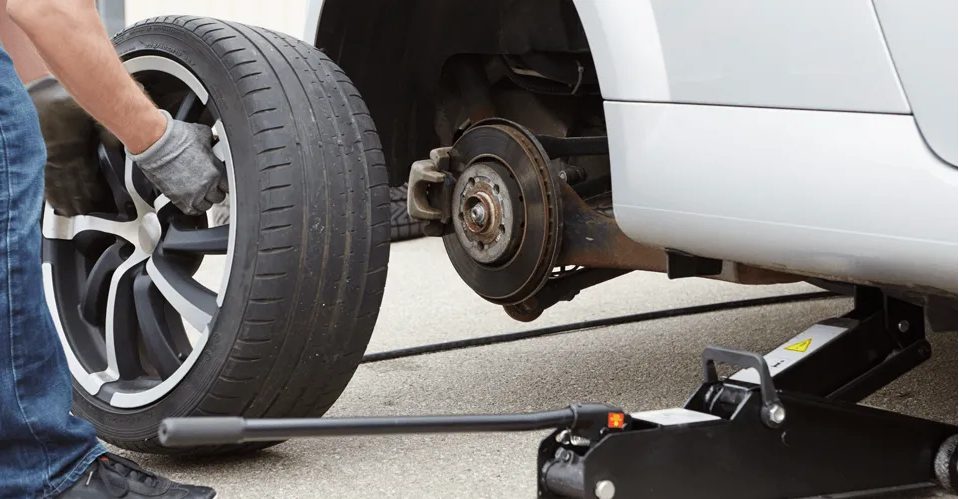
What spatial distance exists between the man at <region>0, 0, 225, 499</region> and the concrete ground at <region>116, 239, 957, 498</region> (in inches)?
10.7

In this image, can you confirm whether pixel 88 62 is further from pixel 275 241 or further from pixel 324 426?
pixel 324 426

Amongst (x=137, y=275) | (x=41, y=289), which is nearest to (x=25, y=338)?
(x=41, y=289)

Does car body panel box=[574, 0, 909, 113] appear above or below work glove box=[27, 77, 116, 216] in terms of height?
above

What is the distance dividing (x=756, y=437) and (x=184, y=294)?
1021 mm

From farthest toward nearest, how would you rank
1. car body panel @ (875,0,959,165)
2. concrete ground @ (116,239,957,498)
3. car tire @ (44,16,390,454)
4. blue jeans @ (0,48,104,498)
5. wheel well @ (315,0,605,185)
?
wheel well @ (315,0,605,185) → concrete ground @ (116,239,957,498) → car tire @ (44,16,390,454) → blue jeans @ (0,48,104,498) → car body panel @ (875,0,959,165)

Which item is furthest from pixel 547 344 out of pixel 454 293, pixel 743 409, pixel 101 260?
pixel 743 409

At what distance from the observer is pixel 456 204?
→ 7.64ft

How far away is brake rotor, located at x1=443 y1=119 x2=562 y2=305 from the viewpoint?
A: 2.19 m

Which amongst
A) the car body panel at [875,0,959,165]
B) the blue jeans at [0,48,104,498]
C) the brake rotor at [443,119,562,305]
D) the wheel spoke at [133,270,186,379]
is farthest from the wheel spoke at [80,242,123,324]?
the car body panel at [875,0,959,165]

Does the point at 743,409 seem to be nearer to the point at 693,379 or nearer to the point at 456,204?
the point at 456,204

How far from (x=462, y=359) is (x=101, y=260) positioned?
3.61ft

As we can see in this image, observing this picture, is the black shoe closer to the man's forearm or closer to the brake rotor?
the man's forearm

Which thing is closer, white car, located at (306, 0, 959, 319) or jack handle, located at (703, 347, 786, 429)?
white car, located at (306, 0, 959, 319)

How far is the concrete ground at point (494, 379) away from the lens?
2023 millimetres
